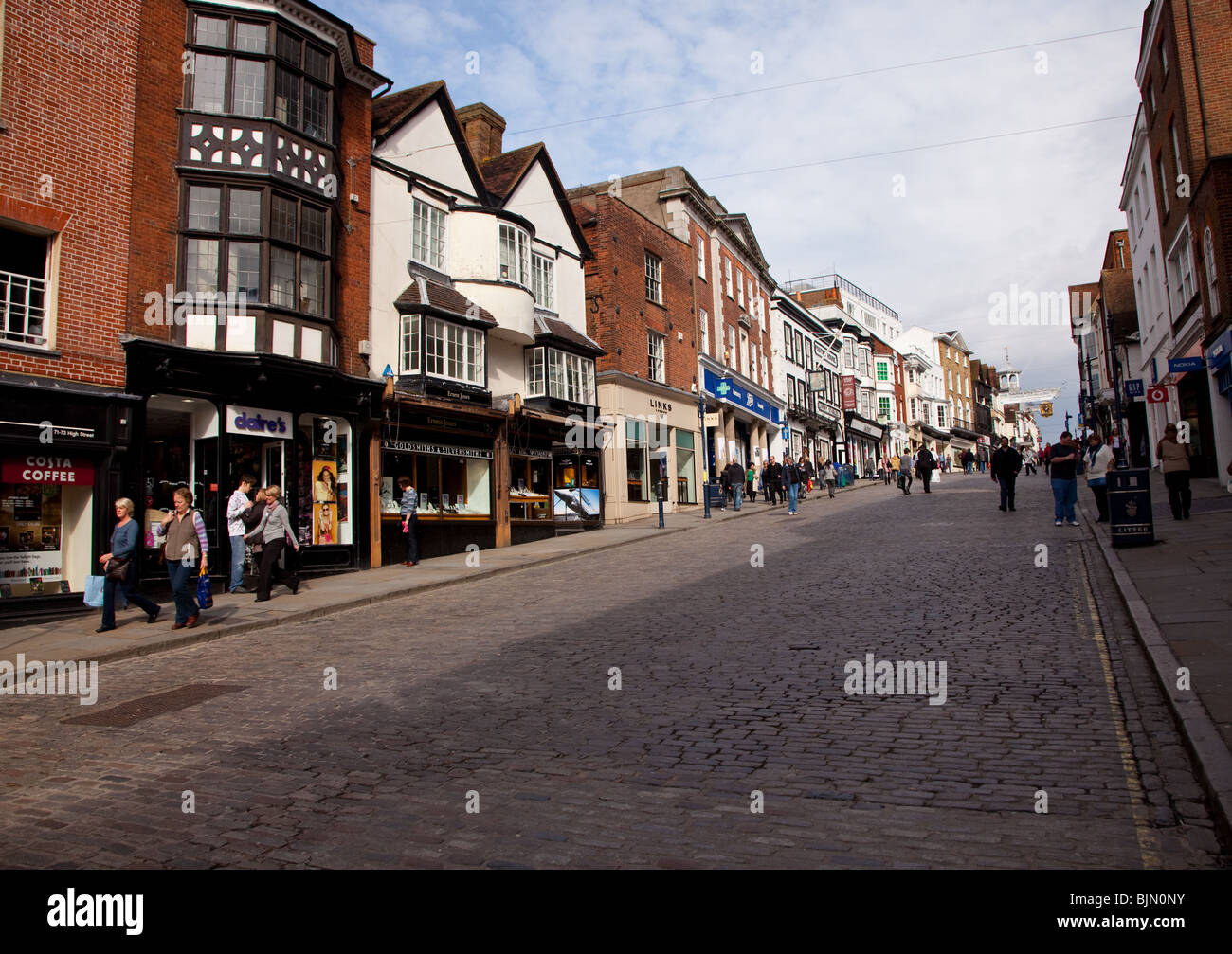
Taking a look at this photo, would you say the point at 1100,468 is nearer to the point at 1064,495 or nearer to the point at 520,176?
the point at 1064,495

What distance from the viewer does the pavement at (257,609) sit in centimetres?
1017

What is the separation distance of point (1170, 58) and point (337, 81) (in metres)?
21.3

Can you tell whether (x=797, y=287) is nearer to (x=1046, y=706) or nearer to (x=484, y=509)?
(x=484, y=509)

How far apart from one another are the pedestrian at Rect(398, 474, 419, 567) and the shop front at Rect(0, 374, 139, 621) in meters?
5.63

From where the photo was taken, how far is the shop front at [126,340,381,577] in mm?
14047

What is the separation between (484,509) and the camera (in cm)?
2159

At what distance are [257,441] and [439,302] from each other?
581cm

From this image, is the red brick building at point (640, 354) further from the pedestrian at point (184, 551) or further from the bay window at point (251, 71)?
the pedestrian at point (184, 551)

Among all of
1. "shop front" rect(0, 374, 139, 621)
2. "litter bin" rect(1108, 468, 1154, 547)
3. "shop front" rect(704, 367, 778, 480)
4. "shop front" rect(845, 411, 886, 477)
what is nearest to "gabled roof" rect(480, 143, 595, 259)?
"shop front" rect(704, 367, 778, 480)

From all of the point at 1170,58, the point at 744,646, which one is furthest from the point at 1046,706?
the point at 1170,58

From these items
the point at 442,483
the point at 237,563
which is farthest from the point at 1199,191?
the point at 237,563

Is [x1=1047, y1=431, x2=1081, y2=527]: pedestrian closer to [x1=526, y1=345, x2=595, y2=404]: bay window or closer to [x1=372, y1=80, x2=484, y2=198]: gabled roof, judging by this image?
[x1=526, y1=345, x2=595, y2=404]: bay window

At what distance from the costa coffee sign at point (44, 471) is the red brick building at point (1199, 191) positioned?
2253cm

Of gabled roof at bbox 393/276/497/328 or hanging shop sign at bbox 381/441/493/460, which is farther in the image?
gabled roof at bbox 393/276/497/328
